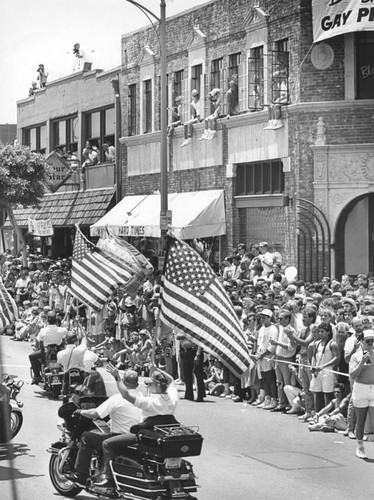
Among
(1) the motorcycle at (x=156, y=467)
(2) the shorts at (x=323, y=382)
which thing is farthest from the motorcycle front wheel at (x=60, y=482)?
(2) the shorts at (x=323, y=382)

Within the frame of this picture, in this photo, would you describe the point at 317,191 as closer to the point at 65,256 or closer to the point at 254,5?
the point at 254,5

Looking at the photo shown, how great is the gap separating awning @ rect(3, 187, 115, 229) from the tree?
1340 mm

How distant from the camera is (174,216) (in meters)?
31.9

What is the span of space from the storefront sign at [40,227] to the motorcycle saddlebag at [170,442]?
3202 cm

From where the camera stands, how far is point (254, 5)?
2903 cm

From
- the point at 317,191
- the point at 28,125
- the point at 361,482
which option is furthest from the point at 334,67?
the point at 28,125

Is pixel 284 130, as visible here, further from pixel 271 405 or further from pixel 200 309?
pixel 200 309

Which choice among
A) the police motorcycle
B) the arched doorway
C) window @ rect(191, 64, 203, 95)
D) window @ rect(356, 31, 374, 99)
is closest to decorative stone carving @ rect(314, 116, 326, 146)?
window @ rect(356, 31, 374, 99)

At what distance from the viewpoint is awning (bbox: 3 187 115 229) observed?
3931cm

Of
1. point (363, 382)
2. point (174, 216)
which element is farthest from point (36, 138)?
point (363, 382)

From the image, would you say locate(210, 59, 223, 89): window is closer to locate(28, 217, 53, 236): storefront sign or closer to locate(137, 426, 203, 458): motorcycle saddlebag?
locate(28, 217, 53, 236): storefront sign

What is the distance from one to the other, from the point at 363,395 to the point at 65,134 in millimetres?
33299

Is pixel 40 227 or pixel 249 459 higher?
pixel 40 227

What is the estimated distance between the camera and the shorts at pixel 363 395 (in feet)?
44.3
